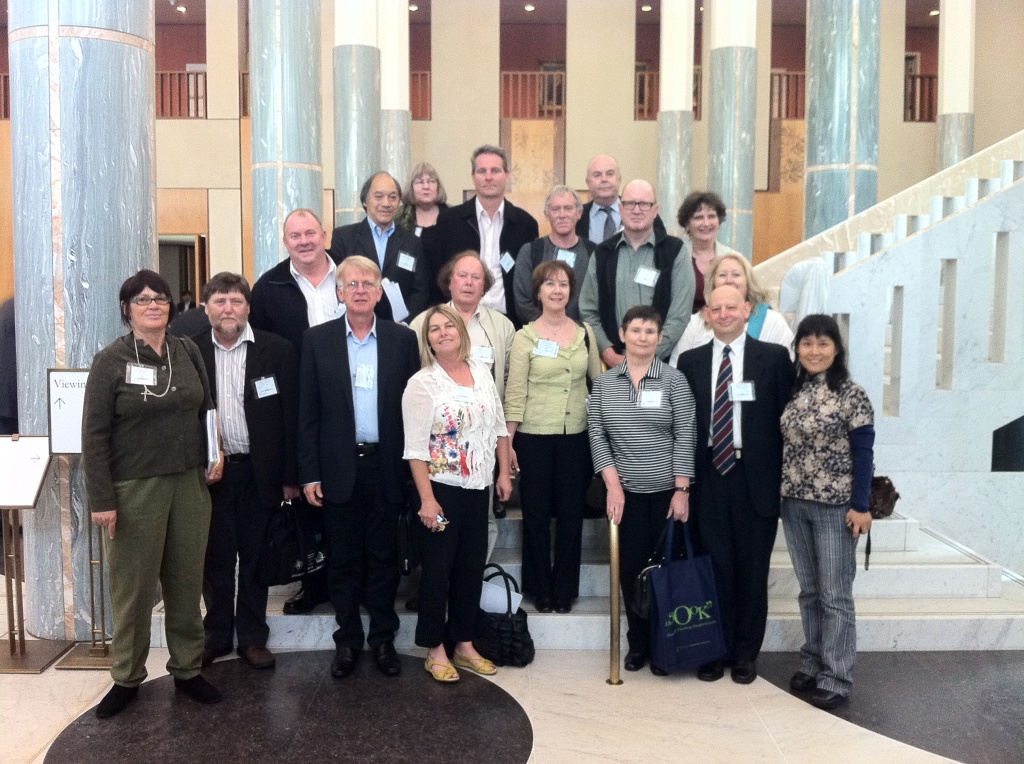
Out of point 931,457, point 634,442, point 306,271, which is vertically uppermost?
point 306,271

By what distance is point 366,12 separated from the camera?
33.9 ft

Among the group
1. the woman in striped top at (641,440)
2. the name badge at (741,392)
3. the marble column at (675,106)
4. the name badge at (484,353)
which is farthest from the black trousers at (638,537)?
the marble column at (675,106)

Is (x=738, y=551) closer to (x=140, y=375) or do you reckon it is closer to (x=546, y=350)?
(x=546, y=350)

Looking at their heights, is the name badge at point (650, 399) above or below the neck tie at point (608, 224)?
below

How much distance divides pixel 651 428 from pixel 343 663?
59.5 inches

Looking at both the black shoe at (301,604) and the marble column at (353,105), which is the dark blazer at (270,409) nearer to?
the black shoe at (301,604)

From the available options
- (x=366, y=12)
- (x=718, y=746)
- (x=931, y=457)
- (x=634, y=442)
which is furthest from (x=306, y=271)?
(x=366, y=12)

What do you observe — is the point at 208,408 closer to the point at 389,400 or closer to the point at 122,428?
the point at 122,428

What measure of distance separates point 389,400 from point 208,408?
0.66 metres

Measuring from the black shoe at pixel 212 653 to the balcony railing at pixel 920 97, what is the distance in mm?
14234

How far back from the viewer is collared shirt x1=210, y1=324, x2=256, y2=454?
3.56 m

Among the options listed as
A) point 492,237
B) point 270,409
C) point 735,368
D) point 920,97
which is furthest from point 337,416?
point 920,97

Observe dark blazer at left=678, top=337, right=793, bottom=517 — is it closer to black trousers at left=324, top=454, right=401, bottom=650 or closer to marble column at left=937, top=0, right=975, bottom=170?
black trousers at left=324, top=454, right=401, bottom=650

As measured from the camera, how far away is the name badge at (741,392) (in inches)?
139
